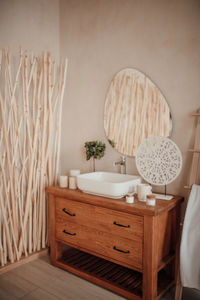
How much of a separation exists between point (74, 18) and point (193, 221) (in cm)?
234

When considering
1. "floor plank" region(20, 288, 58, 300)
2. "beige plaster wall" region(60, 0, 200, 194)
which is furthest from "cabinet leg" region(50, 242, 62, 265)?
"beige plaster wall" region(60, 0, 200, 194)

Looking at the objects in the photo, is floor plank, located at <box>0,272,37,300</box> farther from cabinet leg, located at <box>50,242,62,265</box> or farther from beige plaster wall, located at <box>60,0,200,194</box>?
beige plaster wall, located at <box>60,0,200,194</box>

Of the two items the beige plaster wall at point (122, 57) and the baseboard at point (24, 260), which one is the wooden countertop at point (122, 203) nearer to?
the beige plaster wall at point (122, 57)

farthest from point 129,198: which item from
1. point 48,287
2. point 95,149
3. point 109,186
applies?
point 48,287

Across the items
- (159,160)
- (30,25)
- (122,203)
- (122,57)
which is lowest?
(122,203)

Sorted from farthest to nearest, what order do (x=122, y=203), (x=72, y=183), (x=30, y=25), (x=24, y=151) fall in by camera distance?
(x=30, y=25) → (x=24, y=151) → (x=72, y=183) → (x=122, y=203)

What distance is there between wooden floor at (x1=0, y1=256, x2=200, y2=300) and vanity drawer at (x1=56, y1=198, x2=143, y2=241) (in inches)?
18.5

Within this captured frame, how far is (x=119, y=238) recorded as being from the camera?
1.94 m

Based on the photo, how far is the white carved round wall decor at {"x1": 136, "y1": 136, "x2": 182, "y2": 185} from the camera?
1.96 m

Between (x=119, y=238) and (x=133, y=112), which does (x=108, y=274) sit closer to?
(x=119, y=238)

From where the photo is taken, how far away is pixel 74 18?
9.23 ft

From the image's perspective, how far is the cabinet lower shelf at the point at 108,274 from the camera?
78.4 inches

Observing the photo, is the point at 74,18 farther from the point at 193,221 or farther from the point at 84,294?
the point at 84,294

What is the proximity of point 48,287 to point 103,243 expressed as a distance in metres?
0.58
